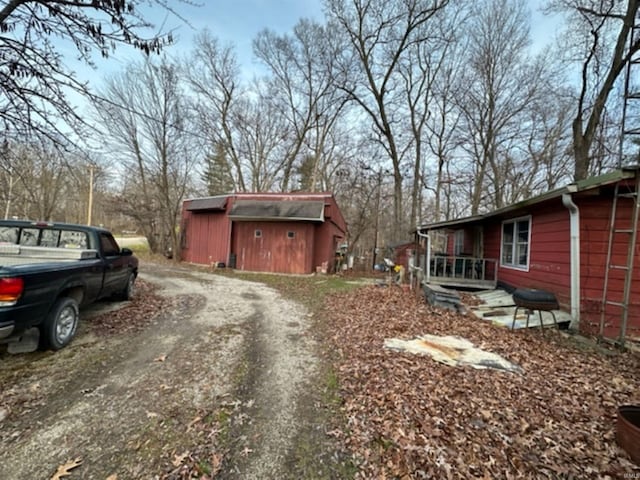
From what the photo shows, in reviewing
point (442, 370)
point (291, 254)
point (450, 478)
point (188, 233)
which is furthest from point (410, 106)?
point (450, 478)

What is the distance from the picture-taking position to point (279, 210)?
1351cm

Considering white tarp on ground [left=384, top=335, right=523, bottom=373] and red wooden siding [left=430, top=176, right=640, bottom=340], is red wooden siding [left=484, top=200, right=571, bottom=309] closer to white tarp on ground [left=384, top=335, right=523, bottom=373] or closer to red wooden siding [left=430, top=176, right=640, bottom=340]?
red wooden siding [left=430, top=176, right=640, bottom=340]

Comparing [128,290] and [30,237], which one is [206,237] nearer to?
[128,290]

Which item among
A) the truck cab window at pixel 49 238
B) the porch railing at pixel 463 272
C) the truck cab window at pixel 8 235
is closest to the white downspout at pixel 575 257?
the porch railing at pixel 463 272

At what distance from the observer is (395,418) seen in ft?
9.09

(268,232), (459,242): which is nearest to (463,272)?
(459,242)

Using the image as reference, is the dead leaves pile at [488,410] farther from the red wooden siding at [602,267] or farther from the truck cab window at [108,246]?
the truck cab window at [108,246]

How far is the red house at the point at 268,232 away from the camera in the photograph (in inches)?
532

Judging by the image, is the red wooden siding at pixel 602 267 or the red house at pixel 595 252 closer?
the red house at pixel 595 252

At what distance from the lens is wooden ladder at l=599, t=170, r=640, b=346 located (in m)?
4.99

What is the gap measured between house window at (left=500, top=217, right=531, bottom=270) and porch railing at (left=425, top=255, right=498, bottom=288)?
0.53m

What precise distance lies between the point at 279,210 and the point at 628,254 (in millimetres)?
11510

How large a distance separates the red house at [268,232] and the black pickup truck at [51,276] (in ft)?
24.7

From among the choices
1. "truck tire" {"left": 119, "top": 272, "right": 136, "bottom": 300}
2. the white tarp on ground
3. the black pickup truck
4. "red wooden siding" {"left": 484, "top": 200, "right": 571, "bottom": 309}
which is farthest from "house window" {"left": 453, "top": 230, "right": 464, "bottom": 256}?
the black pickup truck
